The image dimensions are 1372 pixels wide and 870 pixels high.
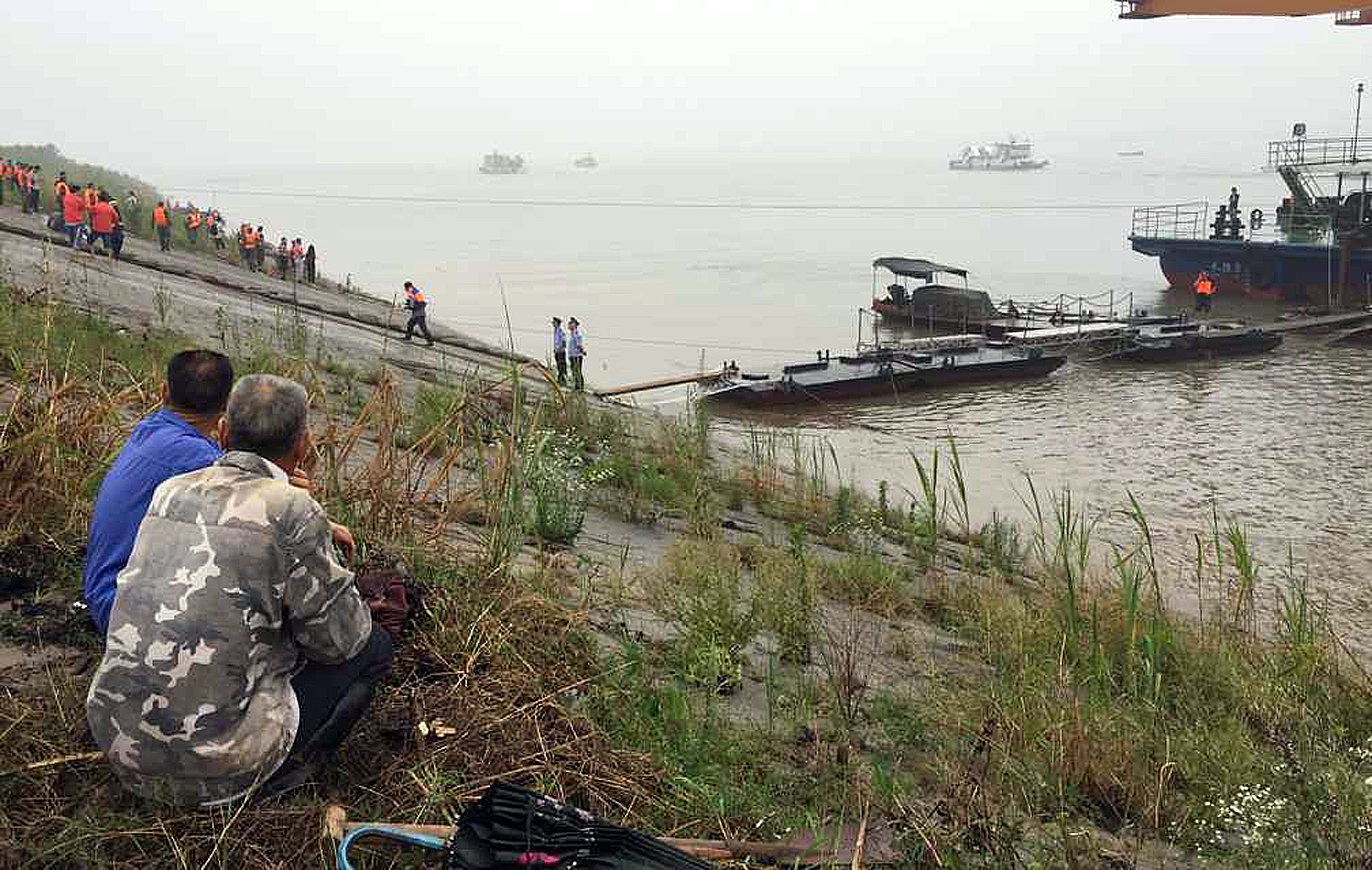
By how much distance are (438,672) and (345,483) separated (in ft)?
5.77

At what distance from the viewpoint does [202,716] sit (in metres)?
2.94

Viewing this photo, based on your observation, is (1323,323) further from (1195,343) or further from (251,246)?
(251,246)

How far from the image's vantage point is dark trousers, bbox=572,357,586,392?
15.1m

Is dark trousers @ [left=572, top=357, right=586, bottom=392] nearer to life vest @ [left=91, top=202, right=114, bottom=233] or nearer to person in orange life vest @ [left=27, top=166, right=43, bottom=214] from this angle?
life vest @ [left=91, top=202, right=114, bottom=233]

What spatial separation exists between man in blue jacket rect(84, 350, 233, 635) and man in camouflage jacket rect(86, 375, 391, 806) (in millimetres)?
303

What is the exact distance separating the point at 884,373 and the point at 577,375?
25.0 feet

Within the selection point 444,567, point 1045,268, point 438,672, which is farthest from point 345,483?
point 1045,268

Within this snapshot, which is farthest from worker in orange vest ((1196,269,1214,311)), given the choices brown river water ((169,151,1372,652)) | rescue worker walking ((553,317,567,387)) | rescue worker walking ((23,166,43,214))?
rescue worker walking ((23,166,43,214))

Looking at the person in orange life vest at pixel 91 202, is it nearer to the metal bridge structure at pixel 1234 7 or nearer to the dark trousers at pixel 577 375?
the dark trousers at pixel 577 375

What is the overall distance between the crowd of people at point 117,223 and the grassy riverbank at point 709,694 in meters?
13.9

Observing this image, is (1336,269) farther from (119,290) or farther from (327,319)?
(119,290)

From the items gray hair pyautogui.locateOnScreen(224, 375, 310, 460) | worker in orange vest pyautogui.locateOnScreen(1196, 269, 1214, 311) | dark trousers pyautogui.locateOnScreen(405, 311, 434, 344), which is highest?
worker in orange vest pyautogui.locateOnScreen(1196, 269, 1214, 311)

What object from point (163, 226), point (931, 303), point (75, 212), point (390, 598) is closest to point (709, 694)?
point (390, 598)

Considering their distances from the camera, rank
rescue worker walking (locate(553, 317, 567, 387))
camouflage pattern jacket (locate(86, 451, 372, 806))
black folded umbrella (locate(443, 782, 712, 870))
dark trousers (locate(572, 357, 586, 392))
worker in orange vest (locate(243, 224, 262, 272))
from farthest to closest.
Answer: worker in orange vest (locate(243, 224, 262, 272)) < rescue worker walking (locate(553, 317, 567, 387)) < dark trousers (locate(572, 357, 586, 392)) < black folded umbrella (locate(443, 782, 712, 870)) < camouflage pattern jacket (locate(86, 451, 372, 806))
